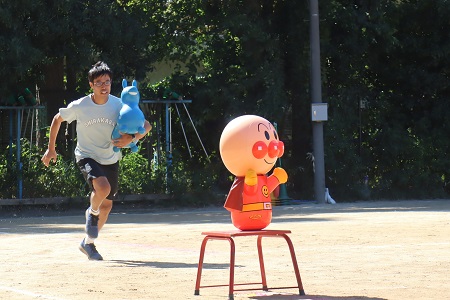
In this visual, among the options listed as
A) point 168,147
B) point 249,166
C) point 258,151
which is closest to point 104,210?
point 249,166

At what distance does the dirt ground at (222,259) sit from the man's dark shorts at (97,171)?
0.84m

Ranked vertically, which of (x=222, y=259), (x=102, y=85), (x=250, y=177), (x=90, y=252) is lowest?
(x=222, y=259)

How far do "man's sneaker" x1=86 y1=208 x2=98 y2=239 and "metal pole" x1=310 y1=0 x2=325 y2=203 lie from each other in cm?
1231

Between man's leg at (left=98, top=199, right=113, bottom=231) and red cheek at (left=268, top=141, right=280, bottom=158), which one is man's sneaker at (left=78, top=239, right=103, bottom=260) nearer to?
man's leg at (left=98, top=199, right=113, bottom=231)

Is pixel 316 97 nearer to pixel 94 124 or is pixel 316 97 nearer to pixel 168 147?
pixel 168 147

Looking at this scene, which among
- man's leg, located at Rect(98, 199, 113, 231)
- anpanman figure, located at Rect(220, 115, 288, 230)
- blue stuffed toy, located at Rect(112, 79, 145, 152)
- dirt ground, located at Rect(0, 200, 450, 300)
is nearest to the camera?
anpanman figure, located at Rect(220, 115, 288, 230)

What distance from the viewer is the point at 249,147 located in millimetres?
8438

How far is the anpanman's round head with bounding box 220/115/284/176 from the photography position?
27.7 ft

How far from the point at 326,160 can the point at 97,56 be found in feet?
20.0

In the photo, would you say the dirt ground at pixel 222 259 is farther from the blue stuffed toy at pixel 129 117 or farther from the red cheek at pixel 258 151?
the blue stuffed toy at pixel 129 117

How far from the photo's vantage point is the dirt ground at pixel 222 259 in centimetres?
866

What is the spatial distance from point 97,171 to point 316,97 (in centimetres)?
1253

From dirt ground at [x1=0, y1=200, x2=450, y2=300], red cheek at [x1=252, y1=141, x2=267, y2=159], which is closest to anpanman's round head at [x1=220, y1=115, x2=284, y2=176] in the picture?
red cheek at [x1=252, y1=141, x2=267, y2=159]

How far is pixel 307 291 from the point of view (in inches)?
338
